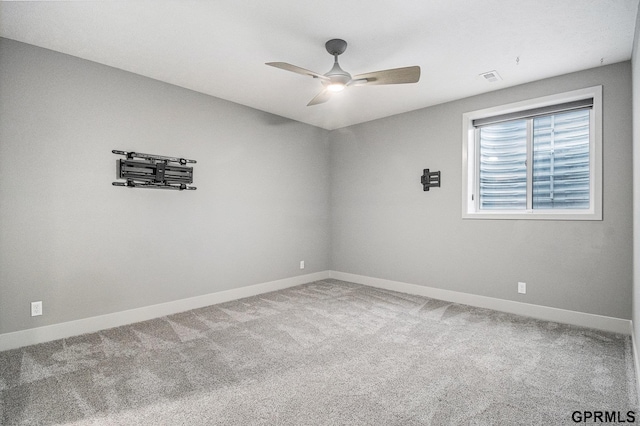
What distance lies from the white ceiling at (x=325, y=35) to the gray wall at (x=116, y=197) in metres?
0.37

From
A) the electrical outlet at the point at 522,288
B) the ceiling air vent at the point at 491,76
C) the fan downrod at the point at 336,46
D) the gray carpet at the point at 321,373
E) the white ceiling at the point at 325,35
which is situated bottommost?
the gray carpet at the point at 321,373

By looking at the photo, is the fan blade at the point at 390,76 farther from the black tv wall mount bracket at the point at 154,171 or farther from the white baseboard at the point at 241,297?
the white baseboard at the point at 241,297

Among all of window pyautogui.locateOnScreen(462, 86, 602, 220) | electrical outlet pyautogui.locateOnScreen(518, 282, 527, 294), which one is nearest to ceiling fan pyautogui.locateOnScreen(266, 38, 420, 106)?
window pyautogui.locateOnScreen(462, 86, 602, 220)

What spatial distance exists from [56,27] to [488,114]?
14.6 ft

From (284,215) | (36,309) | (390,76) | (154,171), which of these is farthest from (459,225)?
(36,309)

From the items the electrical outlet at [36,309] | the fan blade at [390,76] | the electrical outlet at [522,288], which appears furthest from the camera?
the electrical outlet at [522,288]

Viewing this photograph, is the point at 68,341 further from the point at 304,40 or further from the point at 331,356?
the point at 304,40

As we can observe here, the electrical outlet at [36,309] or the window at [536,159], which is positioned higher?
the window at [536,159]

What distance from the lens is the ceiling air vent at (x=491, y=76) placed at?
342 cm

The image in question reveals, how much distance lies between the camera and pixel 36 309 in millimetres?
2879

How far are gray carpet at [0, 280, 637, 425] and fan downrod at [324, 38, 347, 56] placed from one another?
2575 millimetres

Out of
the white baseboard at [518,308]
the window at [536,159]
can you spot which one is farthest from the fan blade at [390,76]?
the white baseboard at [518,308]

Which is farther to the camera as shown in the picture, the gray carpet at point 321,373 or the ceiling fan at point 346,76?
the ceiling fan at point 346,76

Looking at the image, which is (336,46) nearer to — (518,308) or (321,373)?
(321,373)
